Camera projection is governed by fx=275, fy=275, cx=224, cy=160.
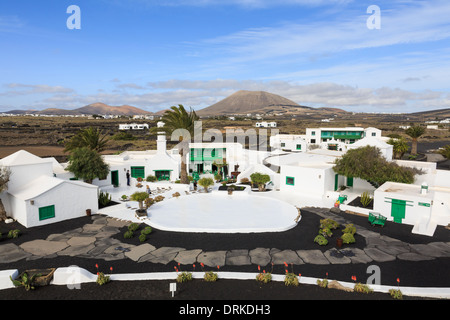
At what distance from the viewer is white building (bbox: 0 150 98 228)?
16984 mm

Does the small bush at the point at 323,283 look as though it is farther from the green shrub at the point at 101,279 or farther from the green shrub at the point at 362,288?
the green shrub at the point at 101,279

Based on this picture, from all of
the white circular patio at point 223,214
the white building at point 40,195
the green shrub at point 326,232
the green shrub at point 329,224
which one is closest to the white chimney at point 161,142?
the white circular patio at point 223,214

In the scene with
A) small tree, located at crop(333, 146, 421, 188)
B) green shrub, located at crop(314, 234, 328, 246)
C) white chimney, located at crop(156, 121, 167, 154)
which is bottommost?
green shrub, located at crop(314, 234, 328, 246)

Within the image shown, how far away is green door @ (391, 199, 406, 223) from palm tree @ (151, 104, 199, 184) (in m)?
18.4

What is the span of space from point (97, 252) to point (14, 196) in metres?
8.73

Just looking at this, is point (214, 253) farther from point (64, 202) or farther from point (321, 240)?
point (64, 202)

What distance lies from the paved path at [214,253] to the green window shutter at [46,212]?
286 cm

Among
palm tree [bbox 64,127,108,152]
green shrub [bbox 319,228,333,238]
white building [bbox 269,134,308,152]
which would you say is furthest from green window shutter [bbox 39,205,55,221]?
white building [bbox 269,134,308,152]

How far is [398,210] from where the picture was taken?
58.9 ft

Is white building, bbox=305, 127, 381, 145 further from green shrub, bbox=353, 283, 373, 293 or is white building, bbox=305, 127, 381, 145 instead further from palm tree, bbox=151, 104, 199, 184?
green shrub, bbox=353, 283, 373, 293

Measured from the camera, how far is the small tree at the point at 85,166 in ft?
78.6
